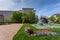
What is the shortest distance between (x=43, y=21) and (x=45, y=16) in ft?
1.48

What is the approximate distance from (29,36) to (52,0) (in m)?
2.74

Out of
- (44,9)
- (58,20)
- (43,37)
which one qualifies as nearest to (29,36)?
(43,37)

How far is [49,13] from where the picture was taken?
21.3 feet

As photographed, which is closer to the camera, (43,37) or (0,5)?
(43,37)

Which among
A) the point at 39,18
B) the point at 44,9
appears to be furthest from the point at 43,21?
the point at 44,9

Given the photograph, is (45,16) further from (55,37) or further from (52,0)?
(55,37)

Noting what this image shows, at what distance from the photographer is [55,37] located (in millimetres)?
4133

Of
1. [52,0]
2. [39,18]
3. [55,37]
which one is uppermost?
[52,0]

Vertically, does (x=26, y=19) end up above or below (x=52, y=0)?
below

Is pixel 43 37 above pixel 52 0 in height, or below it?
below

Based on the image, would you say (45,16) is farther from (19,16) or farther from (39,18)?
(19,16)

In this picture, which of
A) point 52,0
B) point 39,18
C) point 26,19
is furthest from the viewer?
point 26,19

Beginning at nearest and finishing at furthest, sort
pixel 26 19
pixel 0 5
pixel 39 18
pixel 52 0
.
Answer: pixel 52 0, pixel 39 18, pixel 0 5, pixel 26 19

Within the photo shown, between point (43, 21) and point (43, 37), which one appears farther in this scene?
point (43, 21)
